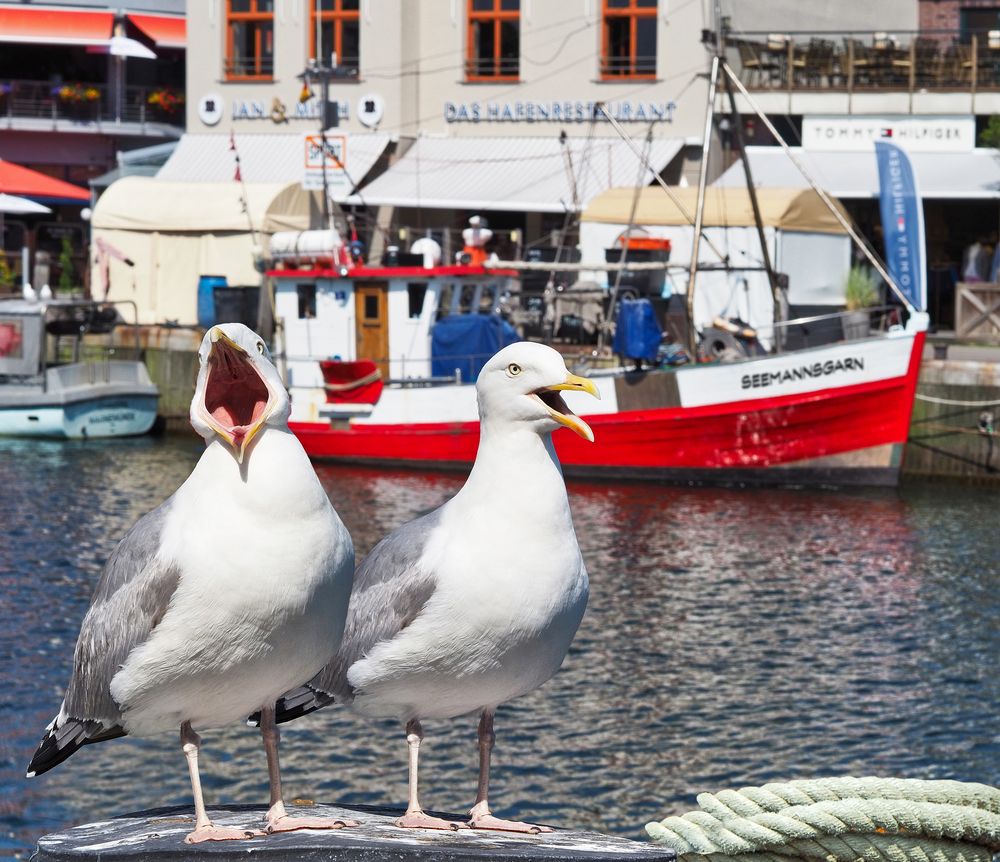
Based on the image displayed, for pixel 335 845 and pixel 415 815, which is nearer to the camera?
pixel 335 845

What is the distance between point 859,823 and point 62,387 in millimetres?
27436

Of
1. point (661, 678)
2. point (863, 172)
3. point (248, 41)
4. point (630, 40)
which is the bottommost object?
point (661, 678)

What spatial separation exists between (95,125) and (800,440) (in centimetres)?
2601

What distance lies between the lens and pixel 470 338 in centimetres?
2759

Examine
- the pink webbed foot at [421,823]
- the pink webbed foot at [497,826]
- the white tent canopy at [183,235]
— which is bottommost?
the pink webbed foot at [497,826]

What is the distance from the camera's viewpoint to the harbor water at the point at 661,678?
12.2 m

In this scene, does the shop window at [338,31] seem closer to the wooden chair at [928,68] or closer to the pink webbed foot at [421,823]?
the wooden chair at [928,68]

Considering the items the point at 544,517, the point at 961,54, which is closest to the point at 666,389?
the point at 961,54

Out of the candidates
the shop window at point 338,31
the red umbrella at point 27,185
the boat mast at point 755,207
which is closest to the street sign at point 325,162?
the shop window at point 338,31

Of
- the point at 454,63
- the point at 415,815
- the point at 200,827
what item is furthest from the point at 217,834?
the point at 454,63

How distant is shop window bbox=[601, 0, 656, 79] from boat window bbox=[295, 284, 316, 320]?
12.2 m

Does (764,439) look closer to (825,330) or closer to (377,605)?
A: (825,330)

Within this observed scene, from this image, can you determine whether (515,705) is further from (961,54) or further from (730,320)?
(961,54)

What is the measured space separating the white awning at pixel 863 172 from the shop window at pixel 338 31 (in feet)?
31.9
